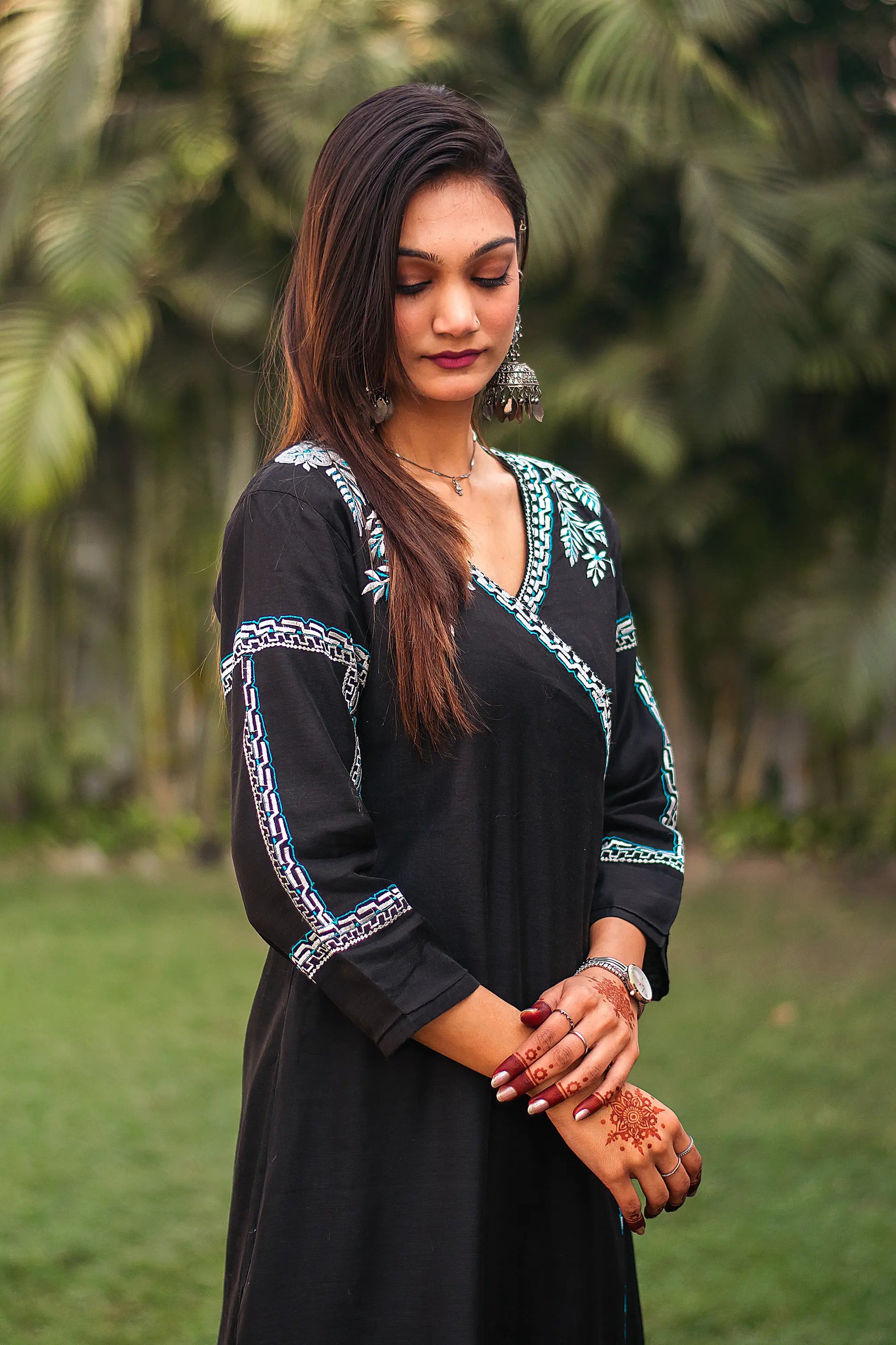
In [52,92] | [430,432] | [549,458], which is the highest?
[52,92]

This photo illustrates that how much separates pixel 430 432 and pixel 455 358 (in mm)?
116

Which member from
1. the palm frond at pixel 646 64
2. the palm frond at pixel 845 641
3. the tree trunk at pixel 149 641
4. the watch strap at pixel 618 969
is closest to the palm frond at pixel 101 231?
the tree trunk at pixel 149 641

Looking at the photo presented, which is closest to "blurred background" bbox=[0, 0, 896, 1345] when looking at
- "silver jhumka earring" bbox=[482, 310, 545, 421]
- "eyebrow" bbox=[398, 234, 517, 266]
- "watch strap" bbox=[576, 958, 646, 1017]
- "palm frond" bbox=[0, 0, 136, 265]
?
"palm frond" bbox=[0, 0, 136, 265]

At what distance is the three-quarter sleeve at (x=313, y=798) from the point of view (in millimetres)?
1282

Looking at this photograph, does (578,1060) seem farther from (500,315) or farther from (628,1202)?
(500,315)

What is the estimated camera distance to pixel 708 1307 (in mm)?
2848

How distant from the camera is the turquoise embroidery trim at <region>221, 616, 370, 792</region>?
4.32 feet

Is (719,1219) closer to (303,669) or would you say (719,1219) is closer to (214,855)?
(303,669)

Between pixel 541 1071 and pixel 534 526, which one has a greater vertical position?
pixel 534 526

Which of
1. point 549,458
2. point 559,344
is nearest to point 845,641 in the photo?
point 549,458

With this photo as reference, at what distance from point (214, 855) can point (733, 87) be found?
3902 millimetres

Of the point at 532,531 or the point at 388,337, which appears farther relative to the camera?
the point at 532,531

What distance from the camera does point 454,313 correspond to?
142 cm

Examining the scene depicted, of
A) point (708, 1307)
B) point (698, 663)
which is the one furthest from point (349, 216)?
point (698, 663)
